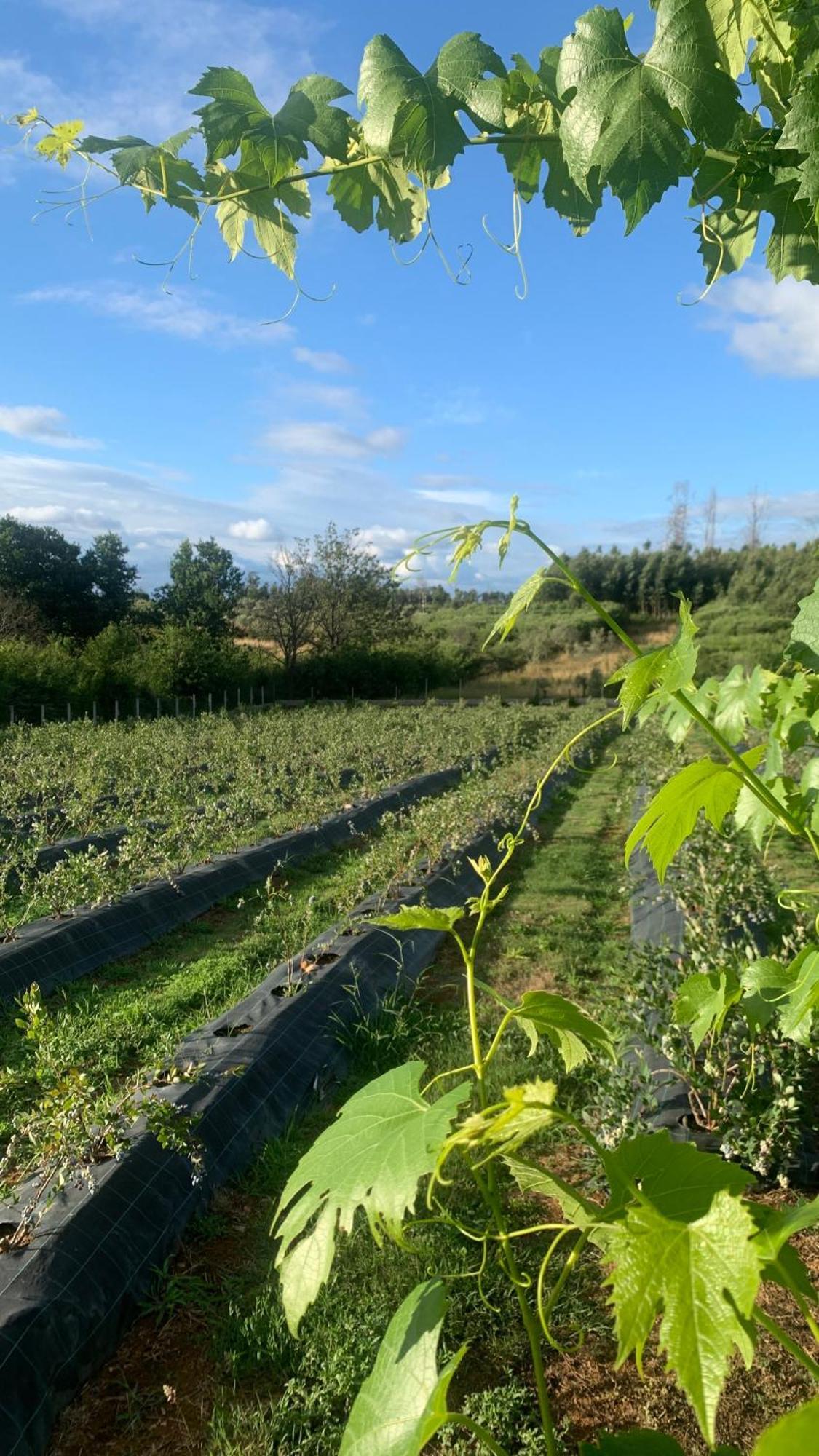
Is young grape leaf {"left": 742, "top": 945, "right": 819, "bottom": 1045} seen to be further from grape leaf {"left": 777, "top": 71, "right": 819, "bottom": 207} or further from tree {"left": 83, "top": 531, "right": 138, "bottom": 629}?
tree {"left": 83, "top": 531, "right": 138, "bottom": 629}

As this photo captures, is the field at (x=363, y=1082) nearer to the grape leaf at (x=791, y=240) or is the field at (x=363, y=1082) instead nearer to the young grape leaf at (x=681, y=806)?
the young grape leaf at (x=681, y=806)

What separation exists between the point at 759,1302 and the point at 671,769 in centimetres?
952

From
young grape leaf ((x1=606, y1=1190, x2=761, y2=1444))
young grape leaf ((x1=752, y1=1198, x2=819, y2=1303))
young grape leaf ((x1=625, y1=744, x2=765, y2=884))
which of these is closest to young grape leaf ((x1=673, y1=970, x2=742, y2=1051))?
young grape leaf ((x1=625, y1=744, x2=765, y2=884))

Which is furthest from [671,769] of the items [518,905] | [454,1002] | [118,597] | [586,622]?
[586,622]

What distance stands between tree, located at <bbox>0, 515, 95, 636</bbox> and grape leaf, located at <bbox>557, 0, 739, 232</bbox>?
35.3 metres

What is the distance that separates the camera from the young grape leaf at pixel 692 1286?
1.97ft

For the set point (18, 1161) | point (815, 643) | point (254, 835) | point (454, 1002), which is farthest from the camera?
point (254, 835)

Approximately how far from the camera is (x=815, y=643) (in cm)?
115

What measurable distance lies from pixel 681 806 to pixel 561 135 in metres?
0.77

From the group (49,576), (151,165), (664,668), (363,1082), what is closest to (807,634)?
(664,668)

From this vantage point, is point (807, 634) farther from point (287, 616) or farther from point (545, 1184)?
point (287, 616)

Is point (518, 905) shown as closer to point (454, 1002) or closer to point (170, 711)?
point (454, 1002)

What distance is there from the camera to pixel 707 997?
59.4 inches

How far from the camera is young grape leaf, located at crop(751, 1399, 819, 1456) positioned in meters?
0.52
